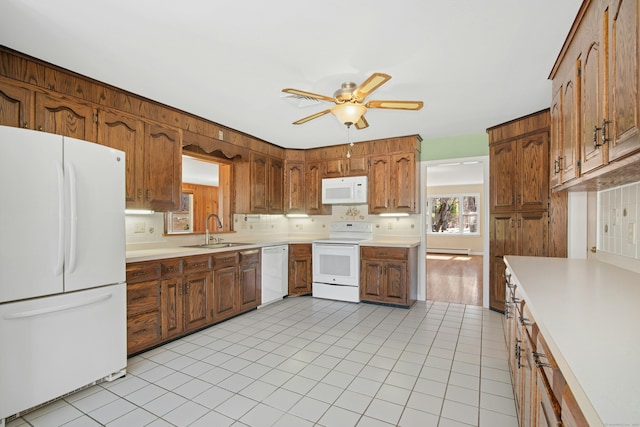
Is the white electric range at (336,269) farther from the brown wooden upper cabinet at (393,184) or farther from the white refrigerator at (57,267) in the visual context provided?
the white refrigerator at (57,267)

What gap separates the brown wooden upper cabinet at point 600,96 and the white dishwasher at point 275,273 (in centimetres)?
329

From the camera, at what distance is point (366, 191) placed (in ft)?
15.2

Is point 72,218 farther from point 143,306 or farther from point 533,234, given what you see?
point 533,234

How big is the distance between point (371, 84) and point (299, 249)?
3.02 m

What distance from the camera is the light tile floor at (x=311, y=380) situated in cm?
186

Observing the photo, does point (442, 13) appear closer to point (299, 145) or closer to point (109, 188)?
point (109, 188)

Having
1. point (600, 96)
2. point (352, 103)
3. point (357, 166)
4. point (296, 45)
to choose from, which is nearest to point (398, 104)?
point (352, 103)

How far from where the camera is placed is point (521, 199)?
3578 millimetres

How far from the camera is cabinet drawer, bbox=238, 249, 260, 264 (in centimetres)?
378

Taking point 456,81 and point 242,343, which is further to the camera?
point 242,343

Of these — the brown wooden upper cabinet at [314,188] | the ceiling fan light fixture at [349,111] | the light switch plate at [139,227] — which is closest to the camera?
the ceiling fan light fixture at [349,111]

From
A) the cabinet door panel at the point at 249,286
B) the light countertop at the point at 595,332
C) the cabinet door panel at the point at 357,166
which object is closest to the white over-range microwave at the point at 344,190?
the cabinet door panel at the point at 357,166

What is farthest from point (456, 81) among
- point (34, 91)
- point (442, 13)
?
point (34, 91)

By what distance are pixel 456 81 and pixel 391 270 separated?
245cm
